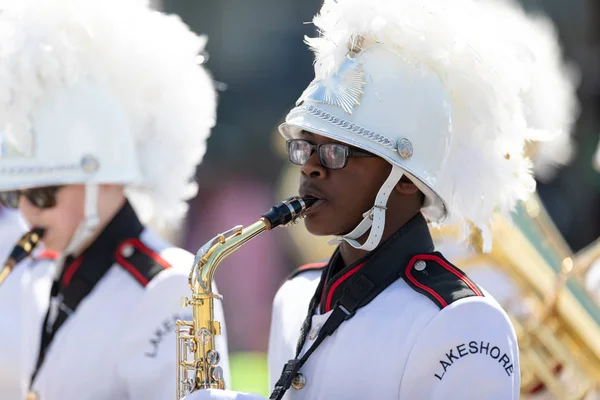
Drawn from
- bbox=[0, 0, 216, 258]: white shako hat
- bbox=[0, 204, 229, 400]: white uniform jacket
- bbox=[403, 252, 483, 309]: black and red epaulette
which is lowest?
bbox=[403, 252, 483, 309]: black and red epaulette

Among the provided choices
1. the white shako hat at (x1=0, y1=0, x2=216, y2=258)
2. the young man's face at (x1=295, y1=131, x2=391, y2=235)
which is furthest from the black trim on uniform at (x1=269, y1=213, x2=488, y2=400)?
the white shako hat at (x1=0, y1=0, x2=216, y2=258)

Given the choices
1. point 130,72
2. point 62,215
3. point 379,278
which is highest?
point 130,72

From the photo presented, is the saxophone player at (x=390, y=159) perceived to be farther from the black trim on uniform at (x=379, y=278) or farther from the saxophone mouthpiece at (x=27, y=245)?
the saxophone mouthpiece at (x=27, y=245)

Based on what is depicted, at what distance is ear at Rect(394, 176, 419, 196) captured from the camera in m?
3.15

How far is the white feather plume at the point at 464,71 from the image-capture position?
3.07 m

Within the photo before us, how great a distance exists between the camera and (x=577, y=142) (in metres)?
11.5

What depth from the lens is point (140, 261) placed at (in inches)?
160

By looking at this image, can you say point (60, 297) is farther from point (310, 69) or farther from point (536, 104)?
point (310, 69)

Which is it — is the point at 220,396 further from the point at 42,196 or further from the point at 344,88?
the point at 42,196

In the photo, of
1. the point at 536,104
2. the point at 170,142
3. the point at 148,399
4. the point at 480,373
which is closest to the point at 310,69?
the point at 536,104

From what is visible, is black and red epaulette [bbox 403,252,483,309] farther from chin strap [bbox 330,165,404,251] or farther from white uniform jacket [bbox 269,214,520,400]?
chin strap [bbox 330,165,404,251]

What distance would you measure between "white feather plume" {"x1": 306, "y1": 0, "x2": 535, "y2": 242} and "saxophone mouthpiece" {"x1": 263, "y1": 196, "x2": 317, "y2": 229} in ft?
1.40

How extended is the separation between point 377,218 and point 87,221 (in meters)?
1.53

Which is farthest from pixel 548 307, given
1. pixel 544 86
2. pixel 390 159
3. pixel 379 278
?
pixel 390 159
